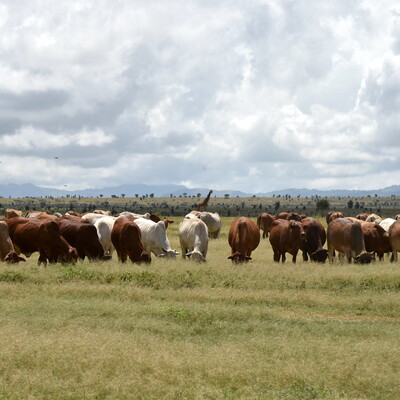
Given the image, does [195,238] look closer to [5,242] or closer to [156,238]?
[156,238]

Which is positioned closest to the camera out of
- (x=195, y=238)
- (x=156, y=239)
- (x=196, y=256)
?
(x=196, y=256)

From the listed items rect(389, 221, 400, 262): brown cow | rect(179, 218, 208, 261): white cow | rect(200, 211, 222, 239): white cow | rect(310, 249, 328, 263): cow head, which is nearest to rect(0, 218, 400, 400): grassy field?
rect(179, 218, 208, 261): white cow

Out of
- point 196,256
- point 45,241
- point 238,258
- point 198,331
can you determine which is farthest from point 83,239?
point 198,331

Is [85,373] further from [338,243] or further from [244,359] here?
[338,243]

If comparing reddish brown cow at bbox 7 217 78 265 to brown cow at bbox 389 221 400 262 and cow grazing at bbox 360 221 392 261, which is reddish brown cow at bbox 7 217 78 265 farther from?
brown cow at bbox 389 221 400 262

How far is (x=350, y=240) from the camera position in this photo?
28016 millimetres

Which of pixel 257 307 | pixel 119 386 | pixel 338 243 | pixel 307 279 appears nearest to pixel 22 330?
pixel 119 386

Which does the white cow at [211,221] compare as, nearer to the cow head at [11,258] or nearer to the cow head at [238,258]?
the cow head at [238,258]

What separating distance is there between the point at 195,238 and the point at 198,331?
12.4m

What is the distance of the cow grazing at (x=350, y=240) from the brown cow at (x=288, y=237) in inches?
70.5

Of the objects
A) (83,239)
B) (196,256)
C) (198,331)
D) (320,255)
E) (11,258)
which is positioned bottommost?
(198,331)

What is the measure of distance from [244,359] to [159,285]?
29.2 feet

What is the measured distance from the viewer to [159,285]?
69.3 feet

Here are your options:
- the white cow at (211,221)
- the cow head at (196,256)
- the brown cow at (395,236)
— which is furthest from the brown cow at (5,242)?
the white cow at (211,221)
